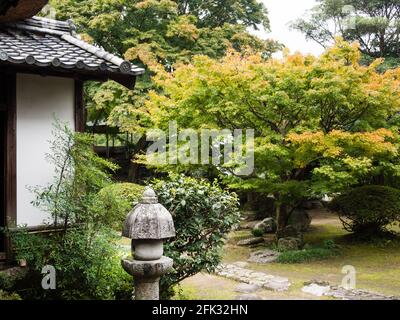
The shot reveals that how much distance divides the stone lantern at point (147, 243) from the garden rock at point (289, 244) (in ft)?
29.6

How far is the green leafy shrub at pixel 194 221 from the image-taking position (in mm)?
7754

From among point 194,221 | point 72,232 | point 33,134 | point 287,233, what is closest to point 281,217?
point 287,233

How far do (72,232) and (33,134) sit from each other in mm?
1672

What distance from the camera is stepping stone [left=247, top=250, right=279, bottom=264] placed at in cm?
1373

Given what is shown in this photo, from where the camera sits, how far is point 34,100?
276 inches

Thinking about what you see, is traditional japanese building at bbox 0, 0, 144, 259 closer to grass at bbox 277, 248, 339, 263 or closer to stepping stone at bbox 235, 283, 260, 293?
stepping stone at bbox 235, 283, 260, 293

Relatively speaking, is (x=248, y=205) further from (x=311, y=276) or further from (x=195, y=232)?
(x=195, y=232)

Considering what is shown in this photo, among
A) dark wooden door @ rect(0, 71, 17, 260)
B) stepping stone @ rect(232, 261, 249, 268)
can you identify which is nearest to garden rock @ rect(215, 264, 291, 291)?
stepping stone @ rect(232, 261, 249, 268)

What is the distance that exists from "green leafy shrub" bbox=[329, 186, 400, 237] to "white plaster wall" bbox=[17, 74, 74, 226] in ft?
38.2

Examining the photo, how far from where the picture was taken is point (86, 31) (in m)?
22.3

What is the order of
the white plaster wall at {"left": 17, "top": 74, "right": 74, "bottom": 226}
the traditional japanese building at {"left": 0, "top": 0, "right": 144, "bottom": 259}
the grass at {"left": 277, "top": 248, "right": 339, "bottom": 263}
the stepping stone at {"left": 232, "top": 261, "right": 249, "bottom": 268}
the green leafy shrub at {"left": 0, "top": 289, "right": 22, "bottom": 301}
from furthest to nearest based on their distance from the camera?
the grass at {"left": 277, "top": 248, "right": 339, "bottom": 263} → the stepping stone at {"left": 232, "top": 261, "right": 249, "bottom": 268} → the white plaster wall at {"left": 17, "top": 74, "right": 74, "bottom": 226} → the traditional japanese building at {"left": 0, "top": 0, "right": 144, "bottom": 259} → the green leafy shrub at {"left": 0, "top": 289, "right": 22, "bottom": 301}

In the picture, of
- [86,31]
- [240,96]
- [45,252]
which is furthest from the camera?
[86,31]
